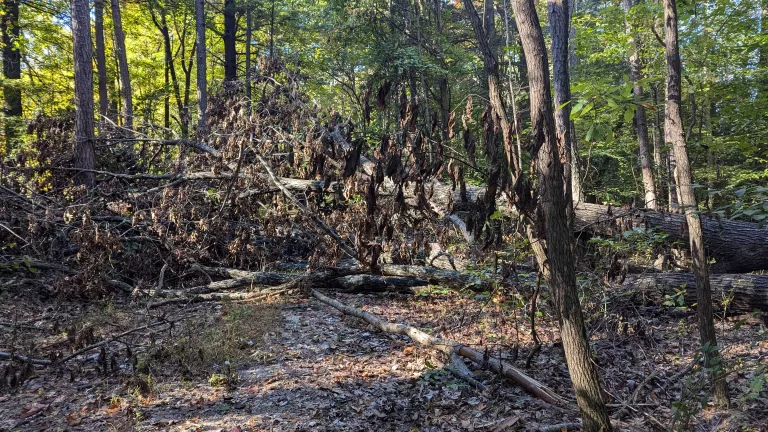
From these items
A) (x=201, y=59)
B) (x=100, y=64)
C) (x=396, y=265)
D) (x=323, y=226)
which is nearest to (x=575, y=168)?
(x=396, y=265)

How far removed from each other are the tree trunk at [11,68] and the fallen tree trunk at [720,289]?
14.3m

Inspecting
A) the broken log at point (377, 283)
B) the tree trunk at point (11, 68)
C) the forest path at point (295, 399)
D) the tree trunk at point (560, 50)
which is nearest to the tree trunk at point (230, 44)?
the tree trunk at point (11, 68)

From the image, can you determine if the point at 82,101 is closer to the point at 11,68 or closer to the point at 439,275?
the point at 439,275

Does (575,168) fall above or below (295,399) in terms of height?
above

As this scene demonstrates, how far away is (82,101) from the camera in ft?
27.3

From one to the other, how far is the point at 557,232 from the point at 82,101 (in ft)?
Answer: 28.4

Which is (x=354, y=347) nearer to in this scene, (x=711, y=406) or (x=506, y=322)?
(x=506, y=322)

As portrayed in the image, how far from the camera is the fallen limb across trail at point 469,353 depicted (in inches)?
165

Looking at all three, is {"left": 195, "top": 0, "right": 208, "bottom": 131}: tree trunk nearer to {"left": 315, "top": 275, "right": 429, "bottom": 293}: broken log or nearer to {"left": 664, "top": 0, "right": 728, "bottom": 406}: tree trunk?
{"left": 315, "top": 275, "right": 429, "bottom": 293}: broken log

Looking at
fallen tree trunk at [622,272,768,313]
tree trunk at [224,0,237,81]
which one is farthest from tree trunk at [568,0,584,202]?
tree trunk at [224,0,237,81]

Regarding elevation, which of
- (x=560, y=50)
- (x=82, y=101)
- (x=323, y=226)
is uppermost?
(x=560, y=50)

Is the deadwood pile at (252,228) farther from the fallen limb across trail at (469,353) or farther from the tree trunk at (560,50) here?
the tree trunk at (560,50)

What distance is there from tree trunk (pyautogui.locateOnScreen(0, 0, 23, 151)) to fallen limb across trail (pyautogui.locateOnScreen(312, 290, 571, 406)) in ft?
36.7

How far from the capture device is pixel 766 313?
6.14m
